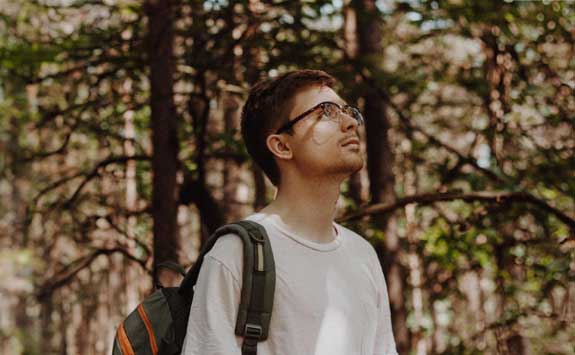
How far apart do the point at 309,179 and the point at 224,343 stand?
27.2 inches

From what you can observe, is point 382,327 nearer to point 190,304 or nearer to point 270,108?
point 190,304

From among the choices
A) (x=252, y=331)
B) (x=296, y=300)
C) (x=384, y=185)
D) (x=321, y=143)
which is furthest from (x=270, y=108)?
(x=384, y=185)

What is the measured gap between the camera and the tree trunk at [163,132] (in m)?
4.98

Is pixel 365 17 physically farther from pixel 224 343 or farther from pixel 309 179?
pixel 224 343

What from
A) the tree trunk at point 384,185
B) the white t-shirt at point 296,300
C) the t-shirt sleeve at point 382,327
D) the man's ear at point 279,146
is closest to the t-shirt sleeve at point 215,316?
the white t-shirt at point 296,300

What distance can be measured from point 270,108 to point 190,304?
777 mm

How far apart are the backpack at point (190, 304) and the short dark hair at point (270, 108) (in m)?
0.38

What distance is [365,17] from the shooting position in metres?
6.03

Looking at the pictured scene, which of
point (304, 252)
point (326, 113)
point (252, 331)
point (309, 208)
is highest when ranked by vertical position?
point (326, 113)

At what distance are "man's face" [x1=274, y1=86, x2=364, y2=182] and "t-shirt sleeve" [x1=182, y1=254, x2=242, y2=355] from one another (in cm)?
52

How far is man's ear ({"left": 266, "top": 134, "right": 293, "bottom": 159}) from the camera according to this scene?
8.58ft

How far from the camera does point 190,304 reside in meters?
2.51

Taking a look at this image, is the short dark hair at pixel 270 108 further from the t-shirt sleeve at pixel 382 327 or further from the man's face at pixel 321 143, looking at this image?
the t-shirt sleeve at pixel 382 327

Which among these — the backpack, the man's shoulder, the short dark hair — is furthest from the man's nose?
the backpack
